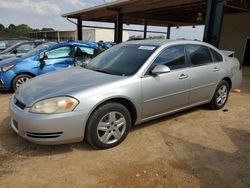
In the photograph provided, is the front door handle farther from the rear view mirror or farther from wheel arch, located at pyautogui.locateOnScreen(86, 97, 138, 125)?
the rear view mirror

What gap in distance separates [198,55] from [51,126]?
120 inches

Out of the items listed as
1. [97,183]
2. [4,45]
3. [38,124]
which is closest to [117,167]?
[97,183]

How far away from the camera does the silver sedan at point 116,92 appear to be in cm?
292

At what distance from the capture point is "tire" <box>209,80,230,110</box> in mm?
4863

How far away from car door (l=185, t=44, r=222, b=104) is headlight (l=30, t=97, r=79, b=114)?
7.45ft

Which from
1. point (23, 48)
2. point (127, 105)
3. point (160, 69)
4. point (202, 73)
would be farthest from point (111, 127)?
point (23, 48)

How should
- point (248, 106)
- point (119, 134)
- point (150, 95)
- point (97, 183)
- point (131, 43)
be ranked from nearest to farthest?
point (97, 183)
point (119, 134)
point (150, 95)
point (131, 43)
point (248, 106)

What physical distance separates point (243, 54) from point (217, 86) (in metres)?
10.3

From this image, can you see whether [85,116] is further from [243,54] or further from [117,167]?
[243,54]

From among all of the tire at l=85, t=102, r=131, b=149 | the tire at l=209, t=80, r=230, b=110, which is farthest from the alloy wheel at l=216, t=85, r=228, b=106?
the tire at l=85, t=102, r=131, b=149

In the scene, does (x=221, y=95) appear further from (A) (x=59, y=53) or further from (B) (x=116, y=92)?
(A) (x=59, y=53)

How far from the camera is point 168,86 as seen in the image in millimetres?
3789

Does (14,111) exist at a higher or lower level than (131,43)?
lower

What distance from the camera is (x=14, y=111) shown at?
314 centimetres
